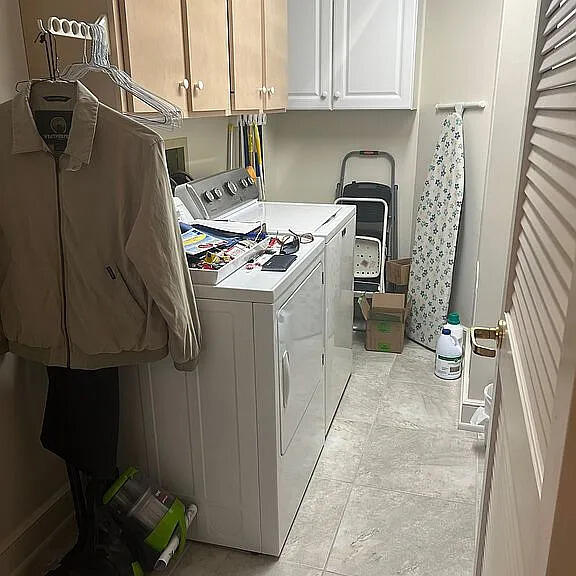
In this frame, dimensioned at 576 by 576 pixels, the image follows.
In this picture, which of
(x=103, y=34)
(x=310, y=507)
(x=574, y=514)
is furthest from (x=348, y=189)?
(x=574, y=514)

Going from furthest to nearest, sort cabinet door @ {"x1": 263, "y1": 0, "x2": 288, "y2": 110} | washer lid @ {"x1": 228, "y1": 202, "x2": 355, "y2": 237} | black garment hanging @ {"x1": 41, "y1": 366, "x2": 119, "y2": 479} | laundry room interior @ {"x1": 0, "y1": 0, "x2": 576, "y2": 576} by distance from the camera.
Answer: cabinet door @ {"x1": 263, "y1": 0, "x2": 288, "y2": 110} < washer lid @ {"x1": 228, "y1": 202, "x2": 355, "y2": 237} < black garment hanging @ {"x1": 41, "y1": 366, "x2": 119, "y2": 479} < laundry room interior @ {"x1": 0, "y1": 0, "x2": 576, "y2": 576}

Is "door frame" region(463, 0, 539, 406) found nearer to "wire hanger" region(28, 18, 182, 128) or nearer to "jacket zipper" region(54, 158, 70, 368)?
"wire hanger" region(28, 18, 182, 128)

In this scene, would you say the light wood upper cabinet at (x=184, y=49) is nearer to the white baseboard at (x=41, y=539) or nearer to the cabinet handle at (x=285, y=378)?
the cabinet handle at (x=285, y=378)

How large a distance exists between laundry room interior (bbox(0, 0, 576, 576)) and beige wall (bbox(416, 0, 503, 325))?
0.19 m

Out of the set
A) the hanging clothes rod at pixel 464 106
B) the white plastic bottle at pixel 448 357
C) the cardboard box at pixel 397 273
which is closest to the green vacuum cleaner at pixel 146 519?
the white plastic bottle at pixel 448 357

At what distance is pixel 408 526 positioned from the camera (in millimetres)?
2193

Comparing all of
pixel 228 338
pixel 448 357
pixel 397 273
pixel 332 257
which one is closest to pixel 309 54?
pixel 397 273

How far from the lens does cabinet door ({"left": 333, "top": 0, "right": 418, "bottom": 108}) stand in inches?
131

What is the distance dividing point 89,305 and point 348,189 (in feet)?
8.35

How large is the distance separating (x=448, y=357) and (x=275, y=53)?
183 cm


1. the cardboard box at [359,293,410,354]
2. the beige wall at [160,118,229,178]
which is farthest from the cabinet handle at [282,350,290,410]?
the cardboard box at [359,293,410,354]

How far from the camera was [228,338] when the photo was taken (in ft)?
6.10

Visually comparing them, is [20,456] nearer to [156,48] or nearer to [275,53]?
[156,48]

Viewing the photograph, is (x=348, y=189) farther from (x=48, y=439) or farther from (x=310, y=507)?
(x=48, y=439)
